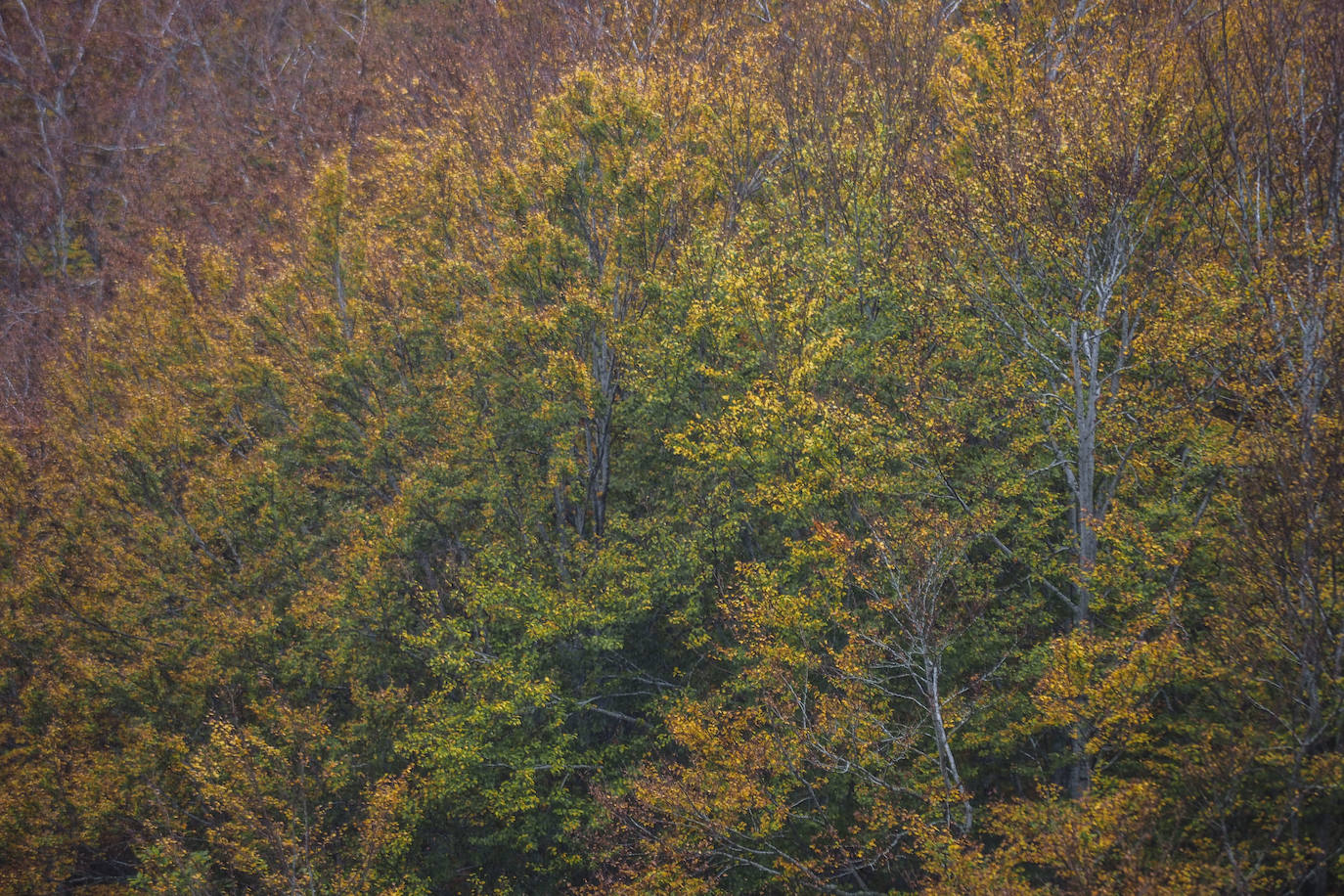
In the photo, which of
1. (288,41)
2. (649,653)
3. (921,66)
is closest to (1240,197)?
(921,66)

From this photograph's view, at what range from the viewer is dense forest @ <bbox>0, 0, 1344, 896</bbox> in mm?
14125

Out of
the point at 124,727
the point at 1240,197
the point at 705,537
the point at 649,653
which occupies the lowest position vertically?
the point at 124,727

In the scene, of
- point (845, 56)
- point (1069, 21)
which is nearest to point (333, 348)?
point (845, 56)

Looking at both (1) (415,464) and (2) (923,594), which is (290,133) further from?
(2) (923,594)

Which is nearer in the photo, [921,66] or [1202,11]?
[1202,11]

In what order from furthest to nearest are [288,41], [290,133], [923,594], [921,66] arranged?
[288,41] < [290,133] < [921,66] < [923,594]

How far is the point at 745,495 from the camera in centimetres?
1895

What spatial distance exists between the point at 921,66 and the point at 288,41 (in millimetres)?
40078

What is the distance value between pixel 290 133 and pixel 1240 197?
39233mm

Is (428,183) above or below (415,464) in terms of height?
above

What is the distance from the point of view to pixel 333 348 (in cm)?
2281

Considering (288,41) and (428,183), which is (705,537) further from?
(288,41)

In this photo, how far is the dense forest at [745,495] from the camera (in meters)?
14.1

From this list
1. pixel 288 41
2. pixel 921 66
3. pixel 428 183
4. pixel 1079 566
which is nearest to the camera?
pixel 1079 566
